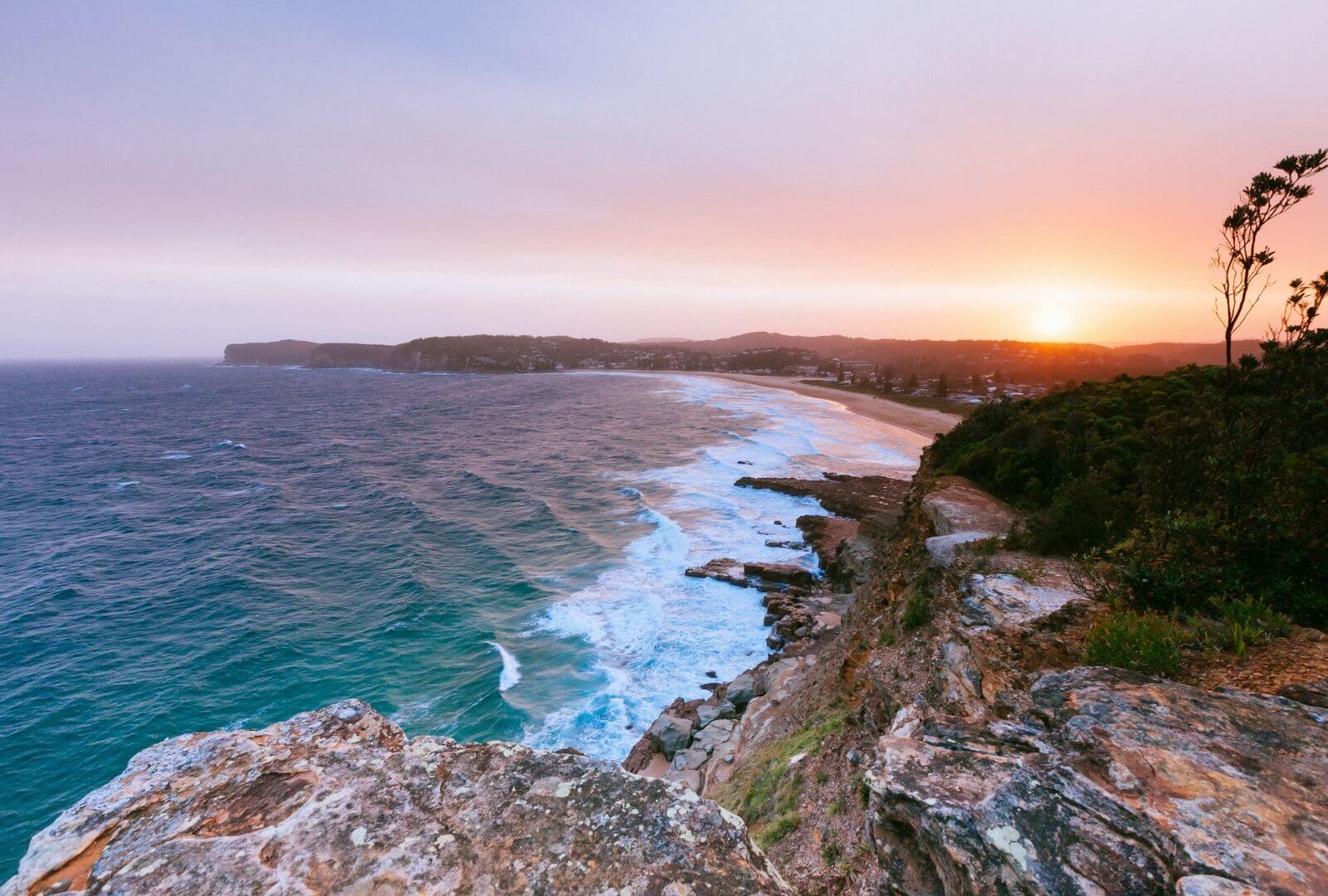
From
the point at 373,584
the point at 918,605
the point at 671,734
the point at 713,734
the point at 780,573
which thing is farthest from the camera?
the point at 373,584

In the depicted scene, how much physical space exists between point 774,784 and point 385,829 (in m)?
8.16

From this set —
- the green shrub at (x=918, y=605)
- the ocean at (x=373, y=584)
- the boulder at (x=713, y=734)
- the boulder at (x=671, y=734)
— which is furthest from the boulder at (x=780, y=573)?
the green shrub at (x=918, y=605)

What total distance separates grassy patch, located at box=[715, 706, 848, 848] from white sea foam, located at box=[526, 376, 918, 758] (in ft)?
18.1

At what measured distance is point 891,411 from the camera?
74375 mm

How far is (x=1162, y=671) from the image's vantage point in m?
A: 5.46

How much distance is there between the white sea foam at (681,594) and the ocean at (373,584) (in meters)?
0.12

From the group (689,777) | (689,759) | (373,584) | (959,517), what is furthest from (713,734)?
(373,584)

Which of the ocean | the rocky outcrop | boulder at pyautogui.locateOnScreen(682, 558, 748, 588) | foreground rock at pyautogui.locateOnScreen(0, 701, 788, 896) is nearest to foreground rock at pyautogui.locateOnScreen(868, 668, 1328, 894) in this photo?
foreground rock at pyautogui.locateOnScreen(0, 701, 788, 896)

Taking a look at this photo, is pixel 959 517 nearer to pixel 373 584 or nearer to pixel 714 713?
pixel 714 713

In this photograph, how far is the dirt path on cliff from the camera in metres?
59.3

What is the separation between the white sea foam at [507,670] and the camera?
1808 centimetres

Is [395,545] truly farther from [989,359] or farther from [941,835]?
[989,359]

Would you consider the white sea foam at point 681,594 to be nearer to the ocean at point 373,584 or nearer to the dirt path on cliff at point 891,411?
the ocean at point 373,584

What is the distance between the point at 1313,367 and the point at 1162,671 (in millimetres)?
9783
